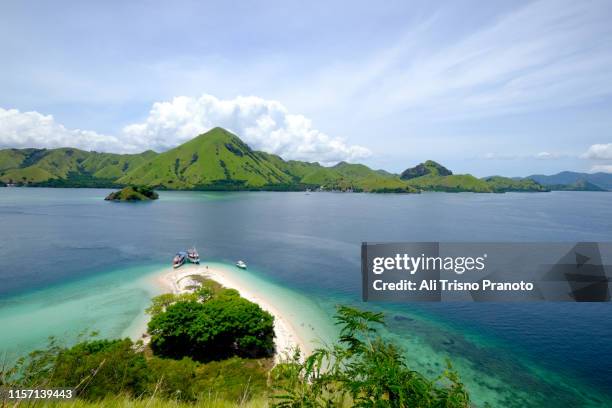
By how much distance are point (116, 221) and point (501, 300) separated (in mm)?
165674

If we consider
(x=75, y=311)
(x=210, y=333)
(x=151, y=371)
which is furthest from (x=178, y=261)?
(x=151, y=371)

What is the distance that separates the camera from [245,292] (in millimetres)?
60656

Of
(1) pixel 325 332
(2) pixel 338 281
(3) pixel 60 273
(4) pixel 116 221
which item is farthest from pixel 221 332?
(4) pixel 116 221

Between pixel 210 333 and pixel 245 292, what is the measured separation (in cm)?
2514

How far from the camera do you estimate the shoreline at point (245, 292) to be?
135 feet

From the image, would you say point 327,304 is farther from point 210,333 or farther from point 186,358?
point 186,358

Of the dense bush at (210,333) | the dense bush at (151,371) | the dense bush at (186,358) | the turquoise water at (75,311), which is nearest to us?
the dense bush at (186,358)

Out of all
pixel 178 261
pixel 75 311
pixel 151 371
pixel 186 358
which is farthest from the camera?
pixel 178 261

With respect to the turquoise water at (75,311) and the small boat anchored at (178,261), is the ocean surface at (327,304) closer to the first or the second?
the turquoise water at (75,311)

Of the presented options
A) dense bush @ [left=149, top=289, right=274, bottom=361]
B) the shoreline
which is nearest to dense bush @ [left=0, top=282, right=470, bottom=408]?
dense bush @ [left=149, top=289, right=274, bottom=361]

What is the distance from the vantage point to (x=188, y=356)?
1411 inches

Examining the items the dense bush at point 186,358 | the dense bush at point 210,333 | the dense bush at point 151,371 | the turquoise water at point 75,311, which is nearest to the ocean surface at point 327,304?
the turquoise water at point 75,311

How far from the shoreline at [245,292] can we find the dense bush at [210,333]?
11.7 ft

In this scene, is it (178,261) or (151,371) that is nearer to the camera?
(151,371)
